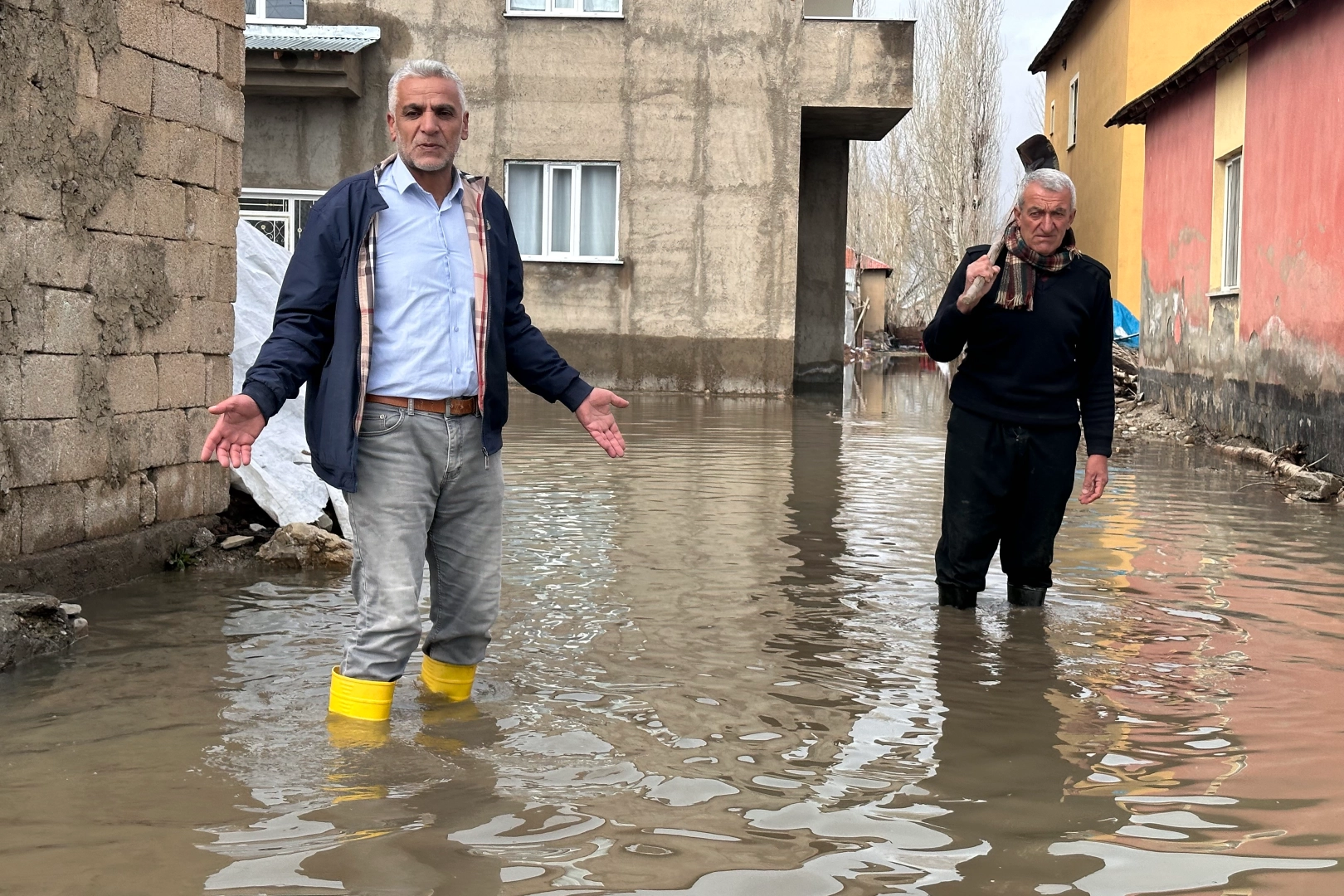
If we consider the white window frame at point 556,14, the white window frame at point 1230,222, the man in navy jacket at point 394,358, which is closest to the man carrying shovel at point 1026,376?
the man in navy jacket at point 394,358

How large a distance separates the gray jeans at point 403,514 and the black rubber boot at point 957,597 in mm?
2633

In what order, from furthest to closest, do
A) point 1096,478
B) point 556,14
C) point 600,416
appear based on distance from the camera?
point 556,14, point 1096,478, point 600,416

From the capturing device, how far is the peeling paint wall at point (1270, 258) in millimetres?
12422

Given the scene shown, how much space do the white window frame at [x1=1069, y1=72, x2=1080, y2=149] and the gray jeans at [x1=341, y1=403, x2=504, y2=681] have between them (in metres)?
30.2

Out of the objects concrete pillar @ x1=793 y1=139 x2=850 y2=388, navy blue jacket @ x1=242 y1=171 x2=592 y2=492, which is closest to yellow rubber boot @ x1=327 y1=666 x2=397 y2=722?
navy blue jacket @ x1=242 y1=171 x2=592 y2=492

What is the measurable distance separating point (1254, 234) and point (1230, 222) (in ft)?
5.77

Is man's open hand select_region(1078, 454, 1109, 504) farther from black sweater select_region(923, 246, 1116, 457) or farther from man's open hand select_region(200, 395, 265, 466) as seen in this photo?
man's open hand select_region(200, 395, 265, 466)

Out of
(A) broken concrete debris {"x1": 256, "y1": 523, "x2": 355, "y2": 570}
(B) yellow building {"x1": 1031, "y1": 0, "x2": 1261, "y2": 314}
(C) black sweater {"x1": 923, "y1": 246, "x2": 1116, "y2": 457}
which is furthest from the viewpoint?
(B) yellow building {"x1": 1031, "y1": 0, "x2": 1261, "y2": 314}

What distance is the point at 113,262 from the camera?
702 centimetres

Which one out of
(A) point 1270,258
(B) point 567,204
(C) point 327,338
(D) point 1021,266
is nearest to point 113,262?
(C) point 327,338

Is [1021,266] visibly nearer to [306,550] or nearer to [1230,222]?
[306,550]

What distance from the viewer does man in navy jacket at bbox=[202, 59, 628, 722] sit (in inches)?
174

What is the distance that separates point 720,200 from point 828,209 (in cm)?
354

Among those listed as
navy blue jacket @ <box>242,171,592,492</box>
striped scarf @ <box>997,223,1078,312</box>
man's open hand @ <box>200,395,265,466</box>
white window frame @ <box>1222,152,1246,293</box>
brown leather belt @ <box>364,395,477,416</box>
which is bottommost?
man's open hand @ <box>200,395,265,466</box>
